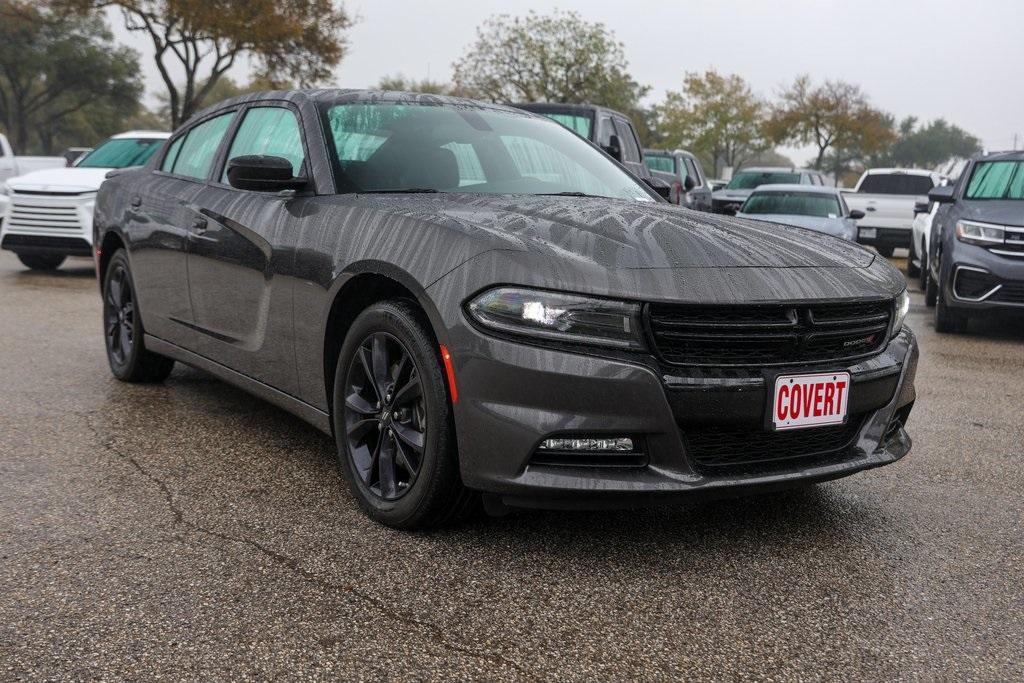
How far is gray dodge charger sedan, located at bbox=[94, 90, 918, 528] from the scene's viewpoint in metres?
3.12

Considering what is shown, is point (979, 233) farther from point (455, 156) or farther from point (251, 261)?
point (251, 261)

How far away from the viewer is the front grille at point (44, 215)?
11.5 meters

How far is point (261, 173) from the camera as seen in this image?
409 cm

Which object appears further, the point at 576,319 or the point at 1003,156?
the point at 1003,156

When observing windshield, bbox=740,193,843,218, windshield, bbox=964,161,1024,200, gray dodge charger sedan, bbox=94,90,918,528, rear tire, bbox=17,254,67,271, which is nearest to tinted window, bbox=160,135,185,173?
gray dodge charger sedan, bbox=94,90,918,528

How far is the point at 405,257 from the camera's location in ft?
11.5

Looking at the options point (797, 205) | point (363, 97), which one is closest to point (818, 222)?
point (797, 205)

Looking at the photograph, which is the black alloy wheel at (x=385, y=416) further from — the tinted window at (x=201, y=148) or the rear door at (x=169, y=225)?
the tinted window at (x=201, y=148)

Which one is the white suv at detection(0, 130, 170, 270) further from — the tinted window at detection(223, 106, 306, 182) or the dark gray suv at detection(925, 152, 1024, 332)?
the dark gray suv at detection(925, 152, 1024, 332)

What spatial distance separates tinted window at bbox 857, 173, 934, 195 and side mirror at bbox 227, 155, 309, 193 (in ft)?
62.5

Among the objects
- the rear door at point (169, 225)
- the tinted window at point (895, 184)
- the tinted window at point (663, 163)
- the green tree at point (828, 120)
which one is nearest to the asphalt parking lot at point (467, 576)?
the rear door at point (169, 225)

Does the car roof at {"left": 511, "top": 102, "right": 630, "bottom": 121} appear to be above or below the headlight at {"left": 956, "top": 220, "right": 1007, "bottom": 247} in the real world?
above

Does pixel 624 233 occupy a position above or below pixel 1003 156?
above

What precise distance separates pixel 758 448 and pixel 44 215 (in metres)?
10.2
